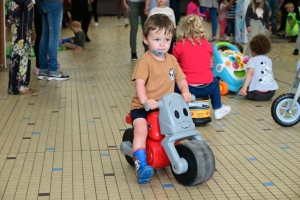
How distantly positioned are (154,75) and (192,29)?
148 centimetres

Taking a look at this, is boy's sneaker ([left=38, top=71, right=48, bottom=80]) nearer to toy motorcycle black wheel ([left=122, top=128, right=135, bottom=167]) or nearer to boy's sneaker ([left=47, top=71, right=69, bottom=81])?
boy's sneaker ([left=47, top=71, right=69, bottom=81])

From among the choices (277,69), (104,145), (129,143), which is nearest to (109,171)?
(129,143)

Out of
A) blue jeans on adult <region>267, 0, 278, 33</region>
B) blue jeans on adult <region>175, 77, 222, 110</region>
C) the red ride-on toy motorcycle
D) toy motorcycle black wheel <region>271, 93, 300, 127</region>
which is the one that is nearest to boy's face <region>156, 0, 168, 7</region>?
blue jeans on adult <region>175, 77, 222, 110</region>

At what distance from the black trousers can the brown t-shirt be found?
102 inches

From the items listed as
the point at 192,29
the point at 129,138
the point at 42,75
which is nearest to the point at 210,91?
the point at 192,29

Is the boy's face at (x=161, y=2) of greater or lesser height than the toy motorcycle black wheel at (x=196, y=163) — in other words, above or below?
above

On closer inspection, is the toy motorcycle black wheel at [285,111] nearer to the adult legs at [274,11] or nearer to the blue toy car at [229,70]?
the blue toy car at [229,70]

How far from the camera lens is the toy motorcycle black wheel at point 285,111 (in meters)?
4.82

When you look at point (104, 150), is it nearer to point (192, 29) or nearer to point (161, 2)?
point (192, 29)

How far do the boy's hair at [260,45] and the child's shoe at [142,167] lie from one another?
2920 mm

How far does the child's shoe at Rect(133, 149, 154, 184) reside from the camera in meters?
3.36

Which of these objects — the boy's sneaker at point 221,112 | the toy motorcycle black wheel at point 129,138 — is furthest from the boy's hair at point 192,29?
the toy motorcycle black wheel at point 129,138

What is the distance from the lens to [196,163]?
10.8ft

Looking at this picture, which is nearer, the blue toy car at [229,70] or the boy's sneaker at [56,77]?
the blue toy car at [229,70]
